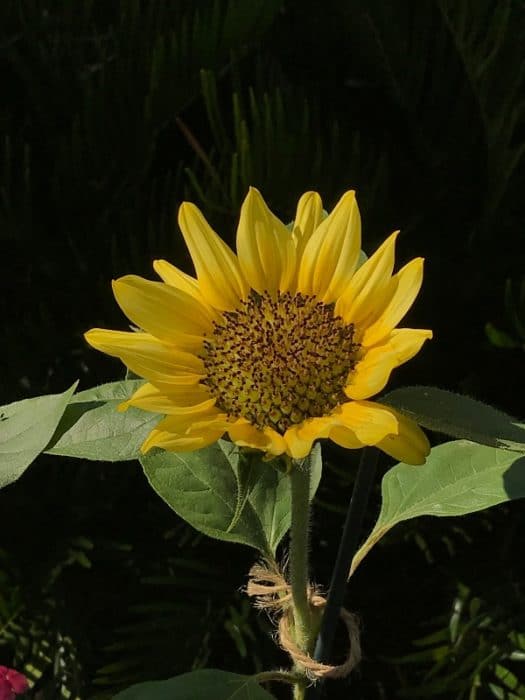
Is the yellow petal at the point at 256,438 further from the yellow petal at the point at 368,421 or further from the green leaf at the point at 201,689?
the green leaf at the point at 201,689

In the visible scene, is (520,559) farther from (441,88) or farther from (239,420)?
(239,420)

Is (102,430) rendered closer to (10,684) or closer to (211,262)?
(211,262)

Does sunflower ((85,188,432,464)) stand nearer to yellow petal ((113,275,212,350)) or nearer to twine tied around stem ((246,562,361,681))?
yellow petal ((113,275,212,350))

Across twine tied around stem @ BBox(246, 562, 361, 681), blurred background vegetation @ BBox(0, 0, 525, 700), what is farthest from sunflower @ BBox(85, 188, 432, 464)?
blurred background vegetation @ BBox(0, 0, 525, 700)

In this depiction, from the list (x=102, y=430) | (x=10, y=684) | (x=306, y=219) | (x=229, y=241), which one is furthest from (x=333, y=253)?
(x=229, y=241)

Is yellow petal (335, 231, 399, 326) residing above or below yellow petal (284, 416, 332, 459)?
above

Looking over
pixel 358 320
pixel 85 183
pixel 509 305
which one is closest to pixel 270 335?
pixel 358 320

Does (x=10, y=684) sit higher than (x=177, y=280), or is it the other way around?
(x=177, y=280)
